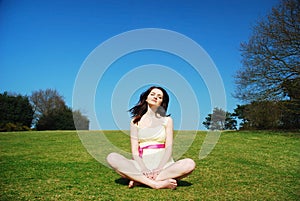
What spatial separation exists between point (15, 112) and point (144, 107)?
20825mm

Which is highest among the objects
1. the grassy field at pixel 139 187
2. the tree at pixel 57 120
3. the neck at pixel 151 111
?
the tree at pixel 57 120

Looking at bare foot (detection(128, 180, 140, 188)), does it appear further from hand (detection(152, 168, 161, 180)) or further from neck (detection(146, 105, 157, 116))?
neck (detection(146, 105, 157, 116))

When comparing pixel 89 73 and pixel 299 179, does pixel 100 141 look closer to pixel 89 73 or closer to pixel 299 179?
pixel 89 73

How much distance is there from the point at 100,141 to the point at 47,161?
332cm

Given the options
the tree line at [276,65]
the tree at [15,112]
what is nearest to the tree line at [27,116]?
the tree at [15,112]

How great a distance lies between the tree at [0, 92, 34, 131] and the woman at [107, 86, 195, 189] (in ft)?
65.3

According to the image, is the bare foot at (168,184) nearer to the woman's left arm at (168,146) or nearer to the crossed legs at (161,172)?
the crossed legs at (161,172)

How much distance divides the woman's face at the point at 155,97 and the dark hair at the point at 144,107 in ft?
0.17

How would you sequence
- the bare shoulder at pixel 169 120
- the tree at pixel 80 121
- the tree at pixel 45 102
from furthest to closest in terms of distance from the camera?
the tree at pixel 45 102
the tree at pixel 80 121
the bare shoulder at pixel 169 120

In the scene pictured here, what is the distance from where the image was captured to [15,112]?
23266mm

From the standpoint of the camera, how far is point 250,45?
674 inches

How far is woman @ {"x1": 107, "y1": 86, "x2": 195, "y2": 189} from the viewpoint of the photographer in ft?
14.3

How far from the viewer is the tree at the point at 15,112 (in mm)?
22567

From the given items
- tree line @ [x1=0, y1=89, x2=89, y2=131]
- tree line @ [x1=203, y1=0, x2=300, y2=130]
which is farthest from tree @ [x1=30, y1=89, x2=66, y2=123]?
tree line @ [x1=203, y1=0, x2=300, y2=130]
